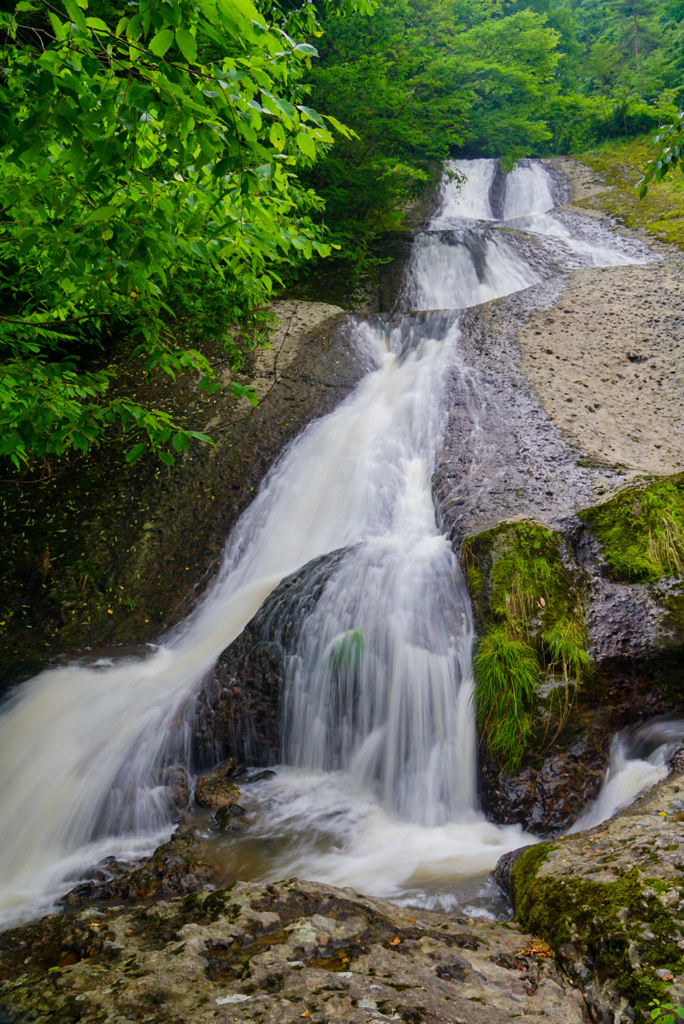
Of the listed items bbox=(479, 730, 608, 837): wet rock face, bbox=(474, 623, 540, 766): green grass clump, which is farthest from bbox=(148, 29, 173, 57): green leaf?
bbox=(479, 730, 608, 837): wet rock face

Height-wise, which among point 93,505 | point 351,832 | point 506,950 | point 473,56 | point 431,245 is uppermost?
point 473,56

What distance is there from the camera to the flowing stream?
3.92m

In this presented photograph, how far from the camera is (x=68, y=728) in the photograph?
490cm

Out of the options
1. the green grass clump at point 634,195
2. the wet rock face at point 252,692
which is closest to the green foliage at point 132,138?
the wet rock face at point 252,692

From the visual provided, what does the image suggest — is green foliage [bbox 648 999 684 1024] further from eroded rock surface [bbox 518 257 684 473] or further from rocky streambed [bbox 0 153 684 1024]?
eroded rock surface [bbox 518 257 684 473]

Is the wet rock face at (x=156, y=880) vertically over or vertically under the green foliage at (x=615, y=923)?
under

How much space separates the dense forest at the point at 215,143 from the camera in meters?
1.99

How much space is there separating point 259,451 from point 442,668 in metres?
4.48

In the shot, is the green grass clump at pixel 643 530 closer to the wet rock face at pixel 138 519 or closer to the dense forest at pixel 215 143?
the dense forest at pixel 215 143

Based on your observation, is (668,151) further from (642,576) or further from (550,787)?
(550,787)

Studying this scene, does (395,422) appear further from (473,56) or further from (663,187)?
(473,56)

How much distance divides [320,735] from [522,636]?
1.87m

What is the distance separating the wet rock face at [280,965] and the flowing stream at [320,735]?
0.78m

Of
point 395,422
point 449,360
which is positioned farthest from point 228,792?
point 449,360
